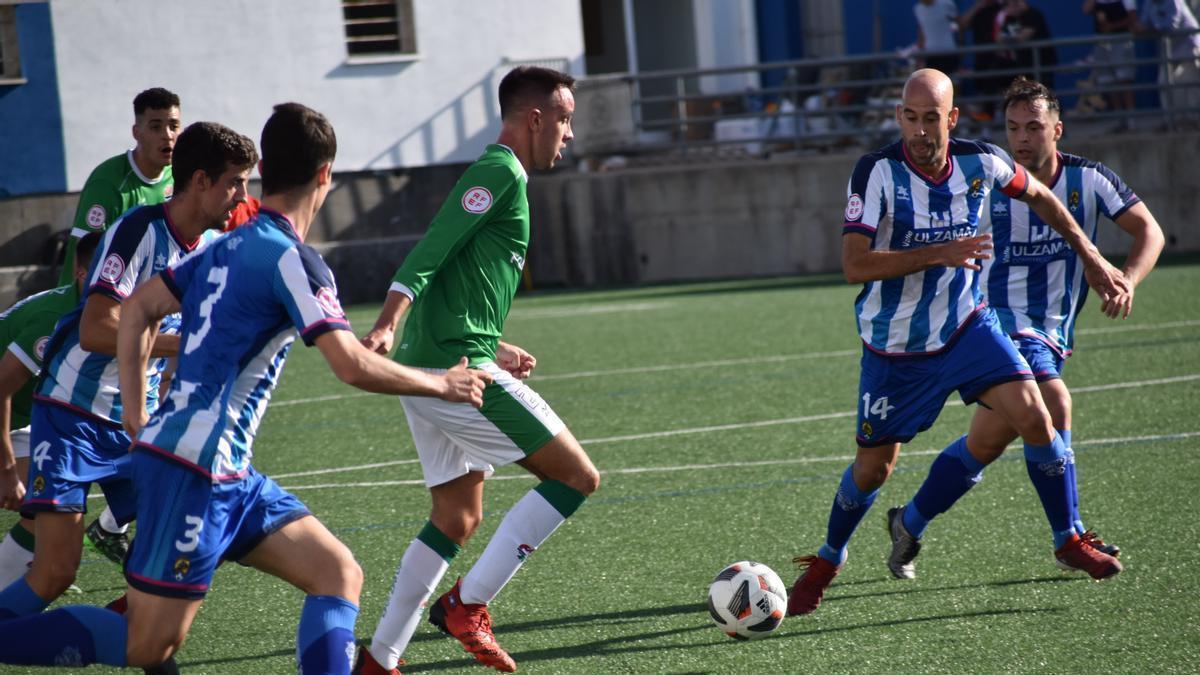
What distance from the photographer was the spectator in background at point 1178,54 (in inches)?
706

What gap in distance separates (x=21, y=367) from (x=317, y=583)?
6.39 ft

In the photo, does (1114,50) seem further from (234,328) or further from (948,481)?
(234,328)

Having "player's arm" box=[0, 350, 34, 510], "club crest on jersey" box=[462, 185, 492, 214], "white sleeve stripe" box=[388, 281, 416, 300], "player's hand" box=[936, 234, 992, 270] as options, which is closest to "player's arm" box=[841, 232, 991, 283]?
"player's hand" box=[936, 234, 992, 270]

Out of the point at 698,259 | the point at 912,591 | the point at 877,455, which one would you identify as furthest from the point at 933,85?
the point at 698,259

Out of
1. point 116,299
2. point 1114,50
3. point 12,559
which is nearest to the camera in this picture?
point 116,299

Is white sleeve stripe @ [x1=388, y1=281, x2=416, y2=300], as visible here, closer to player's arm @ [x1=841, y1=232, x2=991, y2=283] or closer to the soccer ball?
the soccer ball

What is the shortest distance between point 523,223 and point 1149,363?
7103 millimetres

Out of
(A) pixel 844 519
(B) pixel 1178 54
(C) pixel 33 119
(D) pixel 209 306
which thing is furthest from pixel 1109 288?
(C) pixel 33 119

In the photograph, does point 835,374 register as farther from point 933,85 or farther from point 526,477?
point 933,85

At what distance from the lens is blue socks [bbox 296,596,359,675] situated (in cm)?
369

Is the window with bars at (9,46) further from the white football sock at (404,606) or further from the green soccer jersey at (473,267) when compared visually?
the white football sock at (404,606)

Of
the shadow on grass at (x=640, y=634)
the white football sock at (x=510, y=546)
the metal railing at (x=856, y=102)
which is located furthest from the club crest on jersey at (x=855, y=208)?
the metal railing at (x=856, y=102)

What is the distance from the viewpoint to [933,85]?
514 centimetres

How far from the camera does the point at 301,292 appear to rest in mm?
3471
